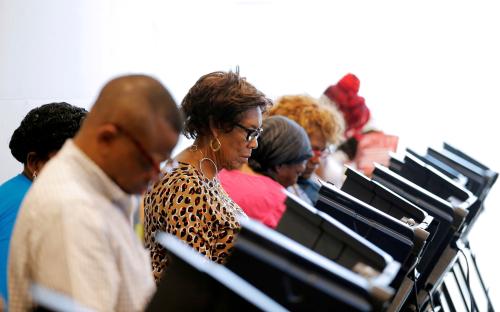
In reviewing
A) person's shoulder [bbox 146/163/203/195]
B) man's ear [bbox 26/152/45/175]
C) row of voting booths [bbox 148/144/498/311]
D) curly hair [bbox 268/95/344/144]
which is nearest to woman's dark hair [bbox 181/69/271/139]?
person's shoulder [bbox 146/163/203/195]

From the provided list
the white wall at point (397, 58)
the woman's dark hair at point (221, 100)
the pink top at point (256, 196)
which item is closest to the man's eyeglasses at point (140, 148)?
the woman's dark hair at point (221, 100)

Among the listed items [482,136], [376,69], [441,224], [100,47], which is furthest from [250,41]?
[441,224]

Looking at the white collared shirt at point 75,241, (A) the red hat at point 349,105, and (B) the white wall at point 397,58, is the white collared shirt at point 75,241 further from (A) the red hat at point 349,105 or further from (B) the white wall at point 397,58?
(B) the white wall at point 397,58

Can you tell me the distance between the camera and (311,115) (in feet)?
12.7

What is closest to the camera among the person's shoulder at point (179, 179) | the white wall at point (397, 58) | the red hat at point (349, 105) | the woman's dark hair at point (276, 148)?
the person's shoulder at point (179, 179)

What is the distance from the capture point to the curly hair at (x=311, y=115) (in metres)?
3.86

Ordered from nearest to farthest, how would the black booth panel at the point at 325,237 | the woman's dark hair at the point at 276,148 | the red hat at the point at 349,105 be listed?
1. the black booth panel at the point at 325,237
2. the woman's dark hair at the point at 276,148
3. the red hat at the point at 349,105

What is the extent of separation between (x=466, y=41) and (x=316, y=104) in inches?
117

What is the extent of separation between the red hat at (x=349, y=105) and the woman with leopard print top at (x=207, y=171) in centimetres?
275

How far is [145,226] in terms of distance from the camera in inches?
89.5

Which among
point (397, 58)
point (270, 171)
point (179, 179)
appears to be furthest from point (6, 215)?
point (397, 58)

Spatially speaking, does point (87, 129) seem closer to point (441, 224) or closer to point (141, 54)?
point (441, 224)

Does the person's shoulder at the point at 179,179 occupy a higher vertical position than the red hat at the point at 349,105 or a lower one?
higher

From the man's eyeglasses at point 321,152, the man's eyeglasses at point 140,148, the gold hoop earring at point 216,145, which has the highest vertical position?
the man's eyeglasses at point 140,148
